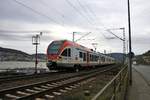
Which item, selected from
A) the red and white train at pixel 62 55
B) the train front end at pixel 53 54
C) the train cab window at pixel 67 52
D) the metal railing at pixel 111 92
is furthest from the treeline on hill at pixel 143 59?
the metal railing at pixel 111 92

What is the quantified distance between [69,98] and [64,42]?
56.5ft

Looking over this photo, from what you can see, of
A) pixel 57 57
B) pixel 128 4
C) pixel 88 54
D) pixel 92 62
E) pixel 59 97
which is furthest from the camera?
pixel 92 62

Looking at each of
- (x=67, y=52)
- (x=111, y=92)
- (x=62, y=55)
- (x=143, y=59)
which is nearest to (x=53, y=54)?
(x=62, y=55)

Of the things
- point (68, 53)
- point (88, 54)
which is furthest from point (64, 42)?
point (88, 54)

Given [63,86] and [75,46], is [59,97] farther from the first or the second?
[75,46]

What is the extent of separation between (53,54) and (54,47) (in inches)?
36.5

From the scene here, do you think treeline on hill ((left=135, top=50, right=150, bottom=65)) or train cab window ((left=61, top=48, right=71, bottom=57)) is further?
treeline on hill ((left=135, top=50, right=150, bottom=65))

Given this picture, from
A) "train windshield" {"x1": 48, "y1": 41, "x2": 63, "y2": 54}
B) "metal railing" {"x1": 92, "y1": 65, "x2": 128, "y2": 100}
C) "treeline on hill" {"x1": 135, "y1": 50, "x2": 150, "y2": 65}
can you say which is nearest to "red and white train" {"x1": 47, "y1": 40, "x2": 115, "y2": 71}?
"train windshield" {"x1": 48, "y1": 41, "x2": 63, "y2": 54}

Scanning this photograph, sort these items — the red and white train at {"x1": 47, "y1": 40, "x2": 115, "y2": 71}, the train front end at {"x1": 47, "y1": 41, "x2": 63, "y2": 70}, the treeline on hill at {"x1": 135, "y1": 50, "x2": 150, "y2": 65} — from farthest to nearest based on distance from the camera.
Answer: the treeline on hill at {"x1": 135, "y1": 50, "x2": 150, "y2": 65} → the red and white train at {"x1": 47, "y1": 40, "x2": 115, "y2": 71} → the train front end at {"x1": 47, "y1": 41, "x2": 63, "y2": 70}

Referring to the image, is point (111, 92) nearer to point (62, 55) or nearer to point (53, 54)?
point (53, 54)

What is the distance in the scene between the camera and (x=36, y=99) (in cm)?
1027

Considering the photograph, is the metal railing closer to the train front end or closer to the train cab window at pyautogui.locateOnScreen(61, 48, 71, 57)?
the train front end

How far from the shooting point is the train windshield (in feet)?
89.9

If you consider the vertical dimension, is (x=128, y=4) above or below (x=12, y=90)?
above
